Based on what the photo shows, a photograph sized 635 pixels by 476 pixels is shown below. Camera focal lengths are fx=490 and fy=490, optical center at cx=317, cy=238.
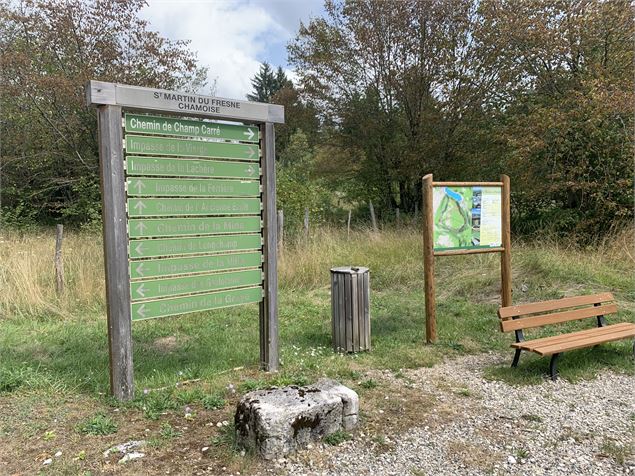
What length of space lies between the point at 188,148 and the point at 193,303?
136 centimetres

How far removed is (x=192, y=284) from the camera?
434 cm

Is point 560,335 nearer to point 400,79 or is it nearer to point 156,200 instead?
point 156,200

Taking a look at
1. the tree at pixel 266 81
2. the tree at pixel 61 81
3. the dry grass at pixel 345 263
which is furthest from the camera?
the tree at pixel 266 81

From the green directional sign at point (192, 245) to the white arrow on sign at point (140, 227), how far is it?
90 millimetres

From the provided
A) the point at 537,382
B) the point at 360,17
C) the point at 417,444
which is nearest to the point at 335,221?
the point at 360,17

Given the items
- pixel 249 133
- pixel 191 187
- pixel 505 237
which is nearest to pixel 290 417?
pixel 191 187

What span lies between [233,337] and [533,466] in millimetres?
3746

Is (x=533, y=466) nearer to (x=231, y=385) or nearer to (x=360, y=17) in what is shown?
(x=231, y=385)

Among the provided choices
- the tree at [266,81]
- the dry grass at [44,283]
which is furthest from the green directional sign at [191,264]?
the tree at [266,81]

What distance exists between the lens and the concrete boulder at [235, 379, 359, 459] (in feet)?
9.85

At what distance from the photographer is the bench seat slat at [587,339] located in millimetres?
4410

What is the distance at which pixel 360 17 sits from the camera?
16.2 m

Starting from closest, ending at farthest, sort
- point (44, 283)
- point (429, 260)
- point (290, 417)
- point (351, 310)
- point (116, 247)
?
point (290, 417) < point (116, 247) < point (351, 310) < point (429, 260) < point (44, 283)

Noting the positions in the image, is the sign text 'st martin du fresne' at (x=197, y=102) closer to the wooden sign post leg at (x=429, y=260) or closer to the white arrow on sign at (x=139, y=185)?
the white arrow on sign at (x=139, y=185)
